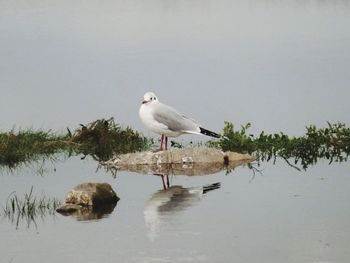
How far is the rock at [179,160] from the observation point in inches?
728

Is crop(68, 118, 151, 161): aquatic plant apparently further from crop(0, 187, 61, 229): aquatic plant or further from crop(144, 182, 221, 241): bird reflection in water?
crop(0, 187, 61, 229): aquatic plant

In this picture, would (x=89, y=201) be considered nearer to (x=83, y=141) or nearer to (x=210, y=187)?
(x=210, y=187)

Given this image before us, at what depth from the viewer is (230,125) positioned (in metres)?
20.1

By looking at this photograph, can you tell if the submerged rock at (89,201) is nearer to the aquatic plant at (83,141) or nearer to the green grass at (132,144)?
the green grass at (132,144)

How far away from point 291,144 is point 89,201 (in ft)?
16.2

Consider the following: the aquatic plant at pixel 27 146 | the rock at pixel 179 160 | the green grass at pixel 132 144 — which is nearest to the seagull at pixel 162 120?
the rock at pixel 179 160

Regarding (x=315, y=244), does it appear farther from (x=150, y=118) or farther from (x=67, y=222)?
(x=150, y=118)

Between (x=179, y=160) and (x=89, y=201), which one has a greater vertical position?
(x=179, y=160)

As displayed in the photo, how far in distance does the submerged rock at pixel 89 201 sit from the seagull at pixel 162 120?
2.88 m

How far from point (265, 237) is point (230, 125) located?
643cm

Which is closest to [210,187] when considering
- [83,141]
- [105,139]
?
[105,139]

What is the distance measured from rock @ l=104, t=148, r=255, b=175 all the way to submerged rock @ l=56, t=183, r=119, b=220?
2.62 metres

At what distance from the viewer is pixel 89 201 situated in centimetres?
1548

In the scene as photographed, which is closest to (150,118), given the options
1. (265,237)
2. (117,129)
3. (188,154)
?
(188,154)
